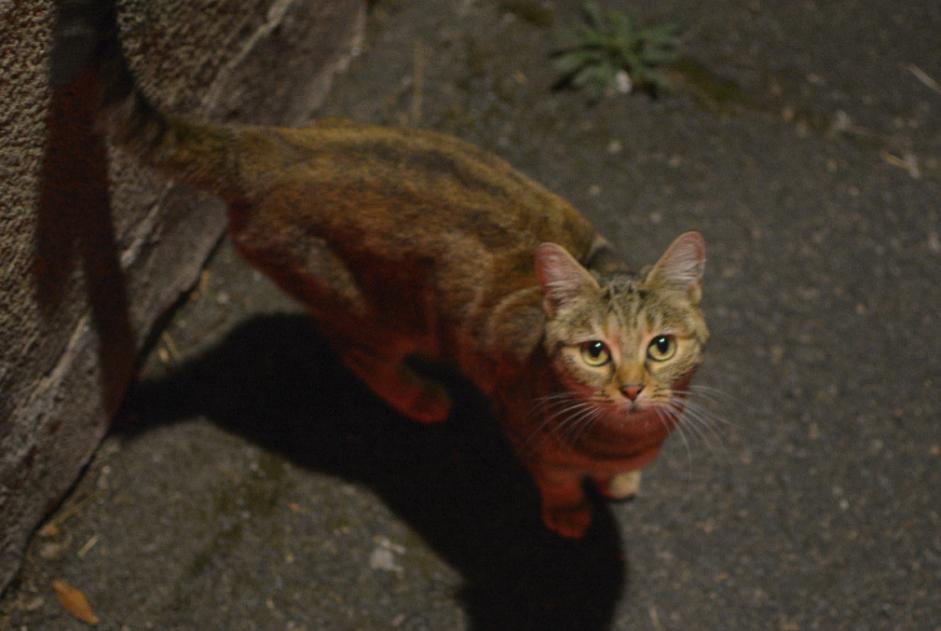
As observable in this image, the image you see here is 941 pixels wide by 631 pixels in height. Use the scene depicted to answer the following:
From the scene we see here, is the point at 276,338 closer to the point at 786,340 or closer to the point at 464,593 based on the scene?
the point at 464,593

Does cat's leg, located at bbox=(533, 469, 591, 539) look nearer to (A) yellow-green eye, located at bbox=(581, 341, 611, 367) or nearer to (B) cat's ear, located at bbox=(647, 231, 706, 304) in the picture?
(A) yellow-green eye, located at bbox=(581, 341, 611, 367)

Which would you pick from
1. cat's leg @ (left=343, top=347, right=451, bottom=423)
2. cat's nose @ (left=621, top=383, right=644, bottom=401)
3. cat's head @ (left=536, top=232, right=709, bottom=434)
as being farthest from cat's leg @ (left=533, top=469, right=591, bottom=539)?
cat's nose @ (left=621, top=383, right=644, bottom=401)

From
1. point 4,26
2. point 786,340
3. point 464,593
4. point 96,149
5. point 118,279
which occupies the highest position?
point 4,26

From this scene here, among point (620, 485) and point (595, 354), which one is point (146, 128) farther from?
point (620, 485)

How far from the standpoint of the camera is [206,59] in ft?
9.26

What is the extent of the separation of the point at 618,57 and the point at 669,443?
61.3 inches

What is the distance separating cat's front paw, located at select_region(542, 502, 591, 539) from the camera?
285 centimetres

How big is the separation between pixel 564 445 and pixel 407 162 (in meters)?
0.83

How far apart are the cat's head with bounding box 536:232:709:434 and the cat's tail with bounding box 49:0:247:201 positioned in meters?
0.85

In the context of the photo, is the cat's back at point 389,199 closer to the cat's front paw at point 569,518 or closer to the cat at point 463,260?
the cat at point 463,260

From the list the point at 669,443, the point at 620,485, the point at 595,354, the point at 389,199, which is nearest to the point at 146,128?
the point at 389,199

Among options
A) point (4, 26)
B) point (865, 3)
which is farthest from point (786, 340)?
point (4, 26)

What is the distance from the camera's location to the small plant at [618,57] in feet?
12.1

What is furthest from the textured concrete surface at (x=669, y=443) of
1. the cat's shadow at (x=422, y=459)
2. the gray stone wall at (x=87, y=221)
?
the gray stone wall at (x=87, y=221)
